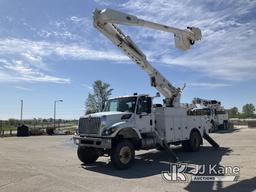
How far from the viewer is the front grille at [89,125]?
1358 cm

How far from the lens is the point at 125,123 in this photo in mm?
13672

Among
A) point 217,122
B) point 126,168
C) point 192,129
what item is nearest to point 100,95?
point 217,122

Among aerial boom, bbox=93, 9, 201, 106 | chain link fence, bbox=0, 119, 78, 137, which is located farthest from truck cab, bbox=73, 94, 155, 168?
chain link fence, bbox=0, 119, 78, 137

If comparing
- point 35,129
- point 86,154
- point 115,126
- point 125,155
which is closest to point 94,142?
point 115,126

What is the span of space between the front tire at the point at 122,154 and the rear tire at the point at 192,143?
5.42 meters

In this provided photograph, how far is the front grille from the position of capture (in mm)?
13578

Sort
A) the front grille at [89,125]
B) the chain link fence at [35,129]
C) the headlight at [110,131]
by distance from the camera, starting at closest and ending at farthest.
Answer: the headlight at [110,131]
the front grille at [89,125]
the chain link fence at [35,129]

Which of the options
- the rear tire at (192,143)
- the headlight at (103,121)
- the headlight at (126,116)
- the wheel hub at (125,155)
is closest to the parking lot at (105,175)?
the wheel hub at (125,155)

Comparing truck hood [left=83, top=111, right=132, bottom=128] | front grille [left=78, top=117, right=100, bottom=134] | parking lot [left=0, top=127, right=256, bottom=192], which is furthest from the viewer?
front grille [left=78, top=117, right=100, bottom=134]

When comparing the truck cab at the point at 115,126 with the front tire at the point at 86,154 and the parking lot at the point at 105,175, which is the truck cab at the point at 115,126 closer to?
the front tire at the point at 86,154

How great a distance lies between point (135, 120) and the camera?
14.4 metres

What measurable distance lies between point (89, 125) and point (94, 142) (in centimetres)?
82

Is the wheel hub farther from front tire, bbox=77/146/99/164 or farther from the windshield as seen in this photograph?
the windshield

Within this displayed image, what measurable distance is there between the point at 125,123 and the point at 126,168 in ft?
5.75
